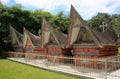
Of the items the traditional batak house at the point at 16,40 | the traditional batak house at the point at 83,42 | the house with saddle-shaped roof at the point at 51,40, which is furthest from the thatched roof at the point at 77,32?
the traditional batak house at the point at 16,40

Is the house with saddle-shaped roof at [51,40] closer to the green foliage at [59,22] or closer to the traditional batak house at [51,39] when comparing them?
the traditional batak house at [51,39]

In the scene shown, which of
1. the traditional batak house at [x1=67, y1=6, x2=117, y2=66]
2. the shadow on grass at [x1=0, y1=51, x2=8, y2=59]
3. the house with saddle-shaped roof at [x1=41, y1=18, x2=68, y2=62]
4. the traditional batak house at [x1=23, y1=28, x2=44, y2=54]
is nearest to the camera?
the traditional batak house at [x1=67, y1=6, x2=117, y2=66]

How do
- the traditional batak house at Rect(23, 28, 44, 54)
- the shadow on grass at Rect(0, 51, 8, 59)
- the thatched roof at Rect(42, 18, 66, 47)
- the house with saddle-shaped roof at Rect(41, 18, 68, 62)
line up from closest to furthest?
the house with saddle-shaped roof at Rect(41, 18, 68, 62) < the thatched roof at Rect(42, 18, 66, 47) < the traditional batak house at Rect(23, 28, 44, 54) < the shadow on grass at Rect(0, 51, 8, 59)

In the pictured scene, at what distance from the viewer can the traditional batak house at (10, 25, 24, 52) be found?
2602cm

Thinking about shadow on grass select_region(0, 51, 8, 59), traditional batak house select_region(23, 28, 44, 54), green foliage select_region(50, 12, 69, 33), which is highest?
green foliage select_region(50, 12, 69, 33)

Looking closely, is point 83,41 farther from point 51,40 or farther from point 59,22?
point 59,22

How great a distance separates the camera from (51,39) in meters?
18.5

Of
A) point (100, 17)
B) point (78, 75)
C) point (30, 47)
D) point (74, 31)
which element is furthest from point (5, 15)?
point (100, 17)

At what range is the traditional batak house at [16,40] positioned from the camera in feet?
85.4

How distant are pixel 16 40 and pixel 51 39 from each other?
11.2 metres

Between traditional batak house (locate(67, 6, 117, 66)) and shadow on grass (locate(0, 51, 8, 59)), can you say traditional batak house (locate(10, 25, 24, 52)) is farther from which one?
traditional batak house (locate(67, 6, 117, 66))

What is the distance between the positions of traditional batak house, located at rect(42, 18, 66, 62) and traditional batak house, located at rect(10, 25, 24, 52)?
8.18 m

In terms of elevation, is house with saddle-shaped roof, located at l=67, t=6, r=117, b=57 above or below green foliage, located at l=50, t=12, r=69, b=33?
below

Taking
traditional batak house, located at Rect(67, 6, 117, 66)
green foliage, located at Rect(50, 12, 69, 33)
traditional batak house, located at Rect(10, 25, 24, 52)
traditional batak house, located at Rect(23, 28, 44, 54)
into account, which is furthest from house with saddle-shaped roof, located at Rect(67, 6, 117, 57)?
green foliage, located at Rect(50, 12, 69, 33)
